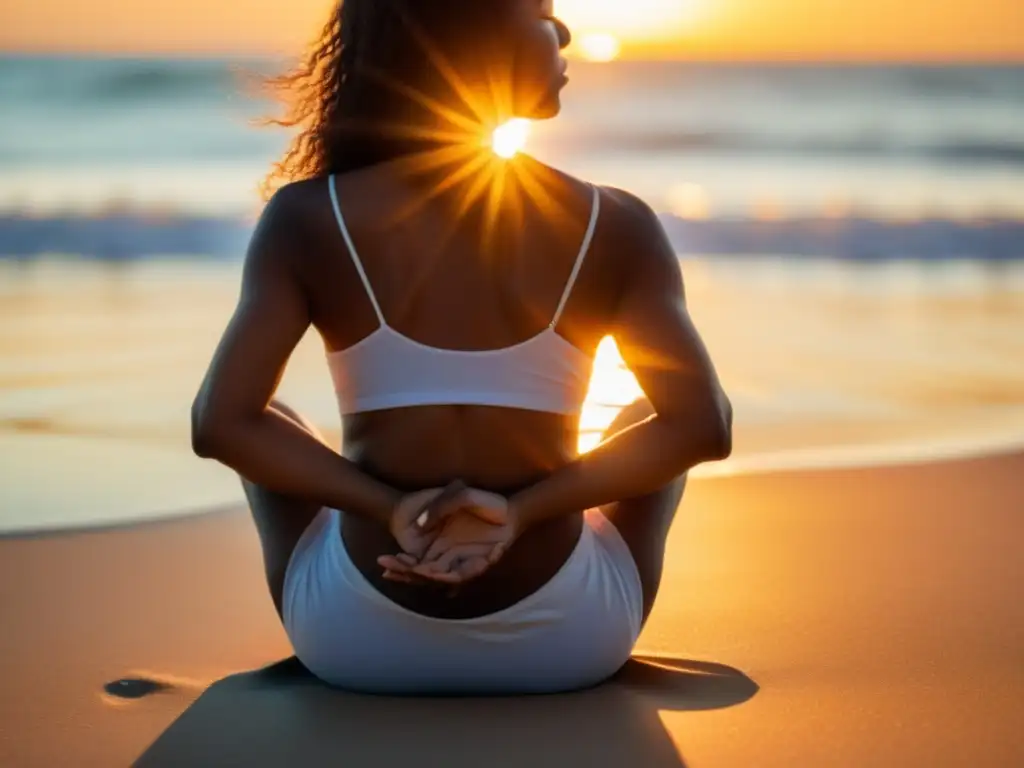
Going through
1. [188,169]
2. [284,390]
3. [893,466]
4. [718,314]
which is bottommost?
[893,466]

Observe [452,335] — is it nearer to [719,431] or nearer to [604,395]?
[719,431]

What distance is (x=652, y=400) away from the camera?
2.38 meters

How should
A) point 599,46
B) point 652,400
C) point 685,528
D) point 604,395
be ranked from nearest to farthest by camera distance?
point 652,400 → point 685,528 → point 604,395 → point 599,46

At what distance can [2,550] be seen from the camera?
3664 mm

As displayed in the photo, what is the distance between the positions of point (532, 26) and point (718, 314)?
5.33 metres

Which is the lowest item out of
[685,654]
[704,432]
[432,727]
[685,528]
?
[432,727]

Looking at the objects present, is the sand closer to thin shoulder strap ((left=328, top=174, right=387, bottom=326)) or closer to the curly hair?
thin shoulder strap ((left=328, top=174, right=387, bottom=326))

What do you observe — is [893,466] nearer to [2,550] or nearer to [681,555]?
[681,555]

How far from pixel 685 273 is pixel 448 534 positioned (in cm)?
722

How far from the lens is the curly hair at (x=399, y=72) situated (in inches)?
89.9

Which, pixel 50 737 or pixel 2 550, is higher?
pixel 2 550

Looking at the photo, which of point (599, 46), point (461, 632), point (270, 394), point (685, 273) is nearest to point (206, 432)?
point (270, 394)

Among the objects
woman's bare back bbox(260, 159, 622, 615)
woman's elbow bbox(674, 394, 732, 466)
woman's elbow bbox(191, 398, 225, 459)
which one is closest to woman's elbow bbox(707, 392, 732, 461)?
woman's elbow bbox(674, 394, 732, 466)

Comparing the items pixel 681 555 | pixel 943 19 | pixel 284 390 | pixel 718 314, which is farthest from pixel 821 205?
pixel 943 19
